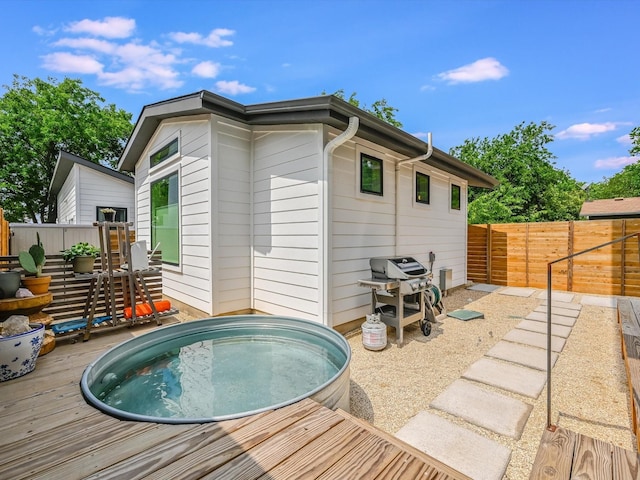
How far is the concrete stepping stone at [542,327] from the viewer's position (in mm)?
4422

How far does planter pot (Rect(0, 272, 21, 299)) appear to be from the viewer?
2.86 meters

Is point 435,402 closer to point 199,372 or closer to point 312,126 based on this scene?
point 199,372

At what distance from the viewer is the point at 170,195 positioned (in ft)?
18.4

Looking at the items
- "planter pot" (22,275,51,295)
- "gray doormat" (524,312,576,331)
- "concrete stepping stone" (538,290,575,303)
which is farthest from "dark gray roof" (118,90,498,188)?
"concrete stepping stone" (538,290,575,303)

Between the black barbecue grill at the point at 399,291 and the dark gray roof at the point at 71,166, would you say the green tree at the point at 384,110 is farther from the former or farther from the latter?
the black barbecue grill at the point at 399,291

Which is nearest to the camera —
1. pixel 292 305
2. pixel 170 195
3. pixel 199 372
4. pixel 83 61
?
pixel 199 372

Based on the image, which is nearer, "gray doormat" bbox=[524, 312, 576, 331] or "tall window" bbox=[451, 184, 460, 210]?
"gray doormat" bbox=[524, 312, 576, 331]

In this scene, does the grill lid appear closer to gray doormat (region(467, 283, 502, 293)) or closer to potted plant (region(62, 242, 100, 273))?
potted plant (region(62, 242, 100, 273))

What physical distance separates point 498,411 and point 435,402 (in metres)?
0.49

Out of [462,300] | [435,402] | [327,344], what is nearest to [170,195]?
[327,344]

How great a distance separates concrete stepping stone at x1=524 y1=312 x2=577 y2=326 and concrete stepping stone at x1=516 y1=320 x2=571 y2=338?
0.45 ft

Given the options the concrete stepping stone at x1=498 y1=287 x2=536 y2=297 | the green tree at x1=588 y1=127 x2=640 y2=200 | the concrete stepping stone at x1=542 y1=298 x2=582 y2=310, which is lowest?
the concrete stepping stone at x1=498 y1=287 x2=536 y2=297

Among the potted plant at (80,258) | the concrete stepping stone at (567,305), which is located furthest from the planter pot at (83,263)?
the concrete stepping stone at (567,305)

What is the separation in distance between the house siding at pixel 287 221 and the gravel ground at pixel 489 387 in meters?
1.12
